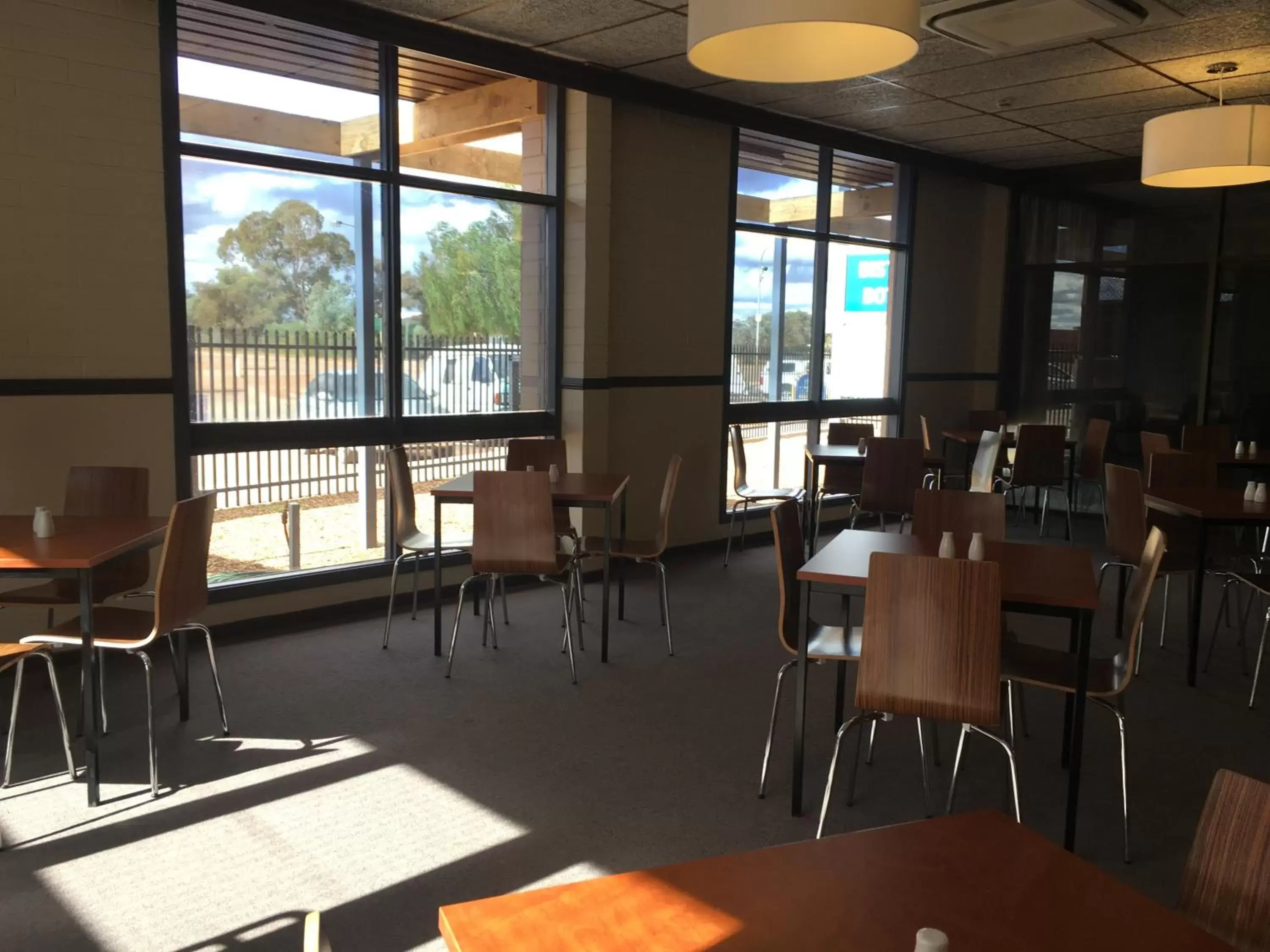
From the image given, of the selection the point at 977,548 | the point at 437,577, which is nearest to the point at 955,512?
the point at 977,548

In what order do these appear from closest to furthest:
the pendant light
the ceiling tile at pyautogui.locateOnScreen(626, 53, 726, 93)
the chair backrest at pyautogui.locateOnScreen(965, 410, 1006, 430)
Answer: the pendant light, the ceiling tile at pyautogui.locateOnScreen(626, 53, 726, 93), the chair backrest at pyautogui.locateOnScreen(965, 410, 1006, 430)

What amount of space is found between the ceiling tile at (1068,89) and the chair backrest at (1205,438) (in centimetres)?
239

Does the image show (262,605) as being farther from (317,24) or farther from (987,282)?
(987,282)

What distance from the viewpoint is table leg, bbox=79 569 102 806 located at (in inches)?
126

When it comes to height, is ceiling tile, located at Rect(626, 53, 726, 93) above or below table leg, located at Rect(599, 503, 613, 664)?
above

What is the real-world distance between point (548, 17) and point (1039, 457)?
5.13 metres

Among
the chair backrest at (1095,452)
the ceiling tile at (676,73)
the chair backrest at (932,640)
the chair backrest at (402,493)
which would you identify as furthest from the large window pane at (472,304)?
the chair backrest at (1095,452)

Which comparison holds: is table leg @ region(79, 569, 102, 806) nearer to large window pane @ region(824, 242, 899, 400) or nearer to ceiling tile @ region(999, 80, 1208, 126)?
large window pane @ region(824, 242, 899, 400)

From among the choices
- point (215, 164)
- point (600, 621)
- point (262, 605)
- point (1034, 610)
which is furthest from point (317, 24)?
point (1034, 610)

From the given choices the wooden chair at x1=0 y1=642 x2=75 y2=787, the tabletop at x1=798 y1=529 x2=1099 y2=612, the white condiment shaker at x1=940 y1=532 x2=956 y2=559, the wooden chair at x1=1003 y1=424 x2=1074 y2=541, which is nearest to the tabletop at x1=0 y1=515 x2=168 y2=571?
the wooden chair at x1=0 y1=642 x2=75 y2=787

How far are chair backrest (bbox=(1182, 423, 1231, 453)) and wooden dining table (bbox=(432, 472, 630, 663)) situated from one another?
14.5ft

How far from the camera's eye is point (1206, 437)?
7.23 metres

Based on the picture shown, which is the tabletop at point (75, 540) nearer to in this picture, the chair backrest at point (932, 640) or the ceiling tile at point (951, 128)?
the chair backrest at point (932, 640)

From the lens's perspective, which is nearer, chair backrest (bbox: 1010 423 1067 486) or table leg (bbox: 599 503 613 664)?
table leg (bbox: 599 503 613 664)
